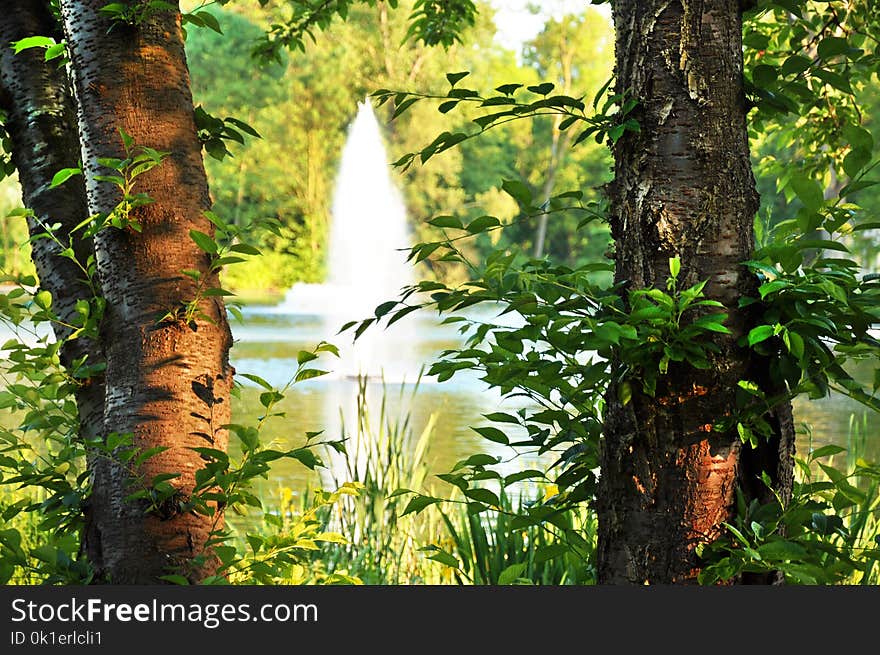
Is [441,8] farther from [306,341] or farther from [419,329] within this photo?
[419,329]

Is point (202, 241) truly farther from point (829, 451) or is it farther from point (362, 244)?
point (362, 244)

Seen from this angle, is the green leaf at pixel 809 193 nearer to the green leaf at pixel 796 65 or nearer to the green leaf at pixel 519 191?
the green leaf at pixel 796 65

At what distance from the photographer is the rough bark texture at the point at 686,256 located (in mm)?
1312

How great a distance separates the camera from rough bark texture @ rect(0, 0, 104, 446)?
6.64 ft

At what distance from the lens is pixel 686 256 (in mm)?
1314

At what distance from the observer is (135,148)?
1.67 meters

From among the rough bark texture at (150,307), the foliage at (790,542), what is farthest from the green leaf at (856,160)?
the rough bark texture at (150,307)

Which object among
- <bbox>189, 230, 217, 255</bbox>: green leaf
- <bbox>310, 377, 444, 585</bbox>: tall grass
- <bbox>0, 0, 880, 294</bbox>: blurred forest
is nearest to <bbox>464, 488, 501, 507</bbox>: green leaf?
<bbox>189, 230, 217, 255</bbox>: green leaf

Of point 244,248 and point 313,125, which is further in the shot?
point 313,125

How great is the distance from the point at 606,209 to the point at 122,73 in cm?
91

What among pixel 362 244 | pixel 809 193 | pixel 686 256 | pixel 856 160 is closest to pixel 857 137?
pixel 856 160

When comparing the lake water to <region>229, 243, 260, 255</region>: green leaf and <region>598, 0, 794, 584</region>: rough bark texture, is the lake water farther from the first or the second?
<region>229, 243, 260, 255</region>: green leaf

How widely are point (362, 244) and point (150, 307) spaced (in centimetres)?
2411

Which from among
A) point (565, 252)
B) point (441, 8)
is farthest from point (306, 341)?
point (565, 252)
